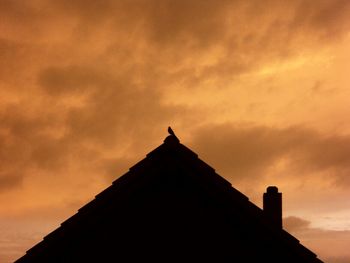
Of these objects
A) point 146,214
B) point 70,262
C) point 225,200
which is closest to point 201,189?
point 225,200

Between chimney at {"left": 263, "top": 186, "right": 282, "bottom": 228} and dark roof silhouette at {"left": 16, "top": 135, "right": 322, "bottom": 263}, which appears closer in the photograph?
dark roof silhouette at {"left": 16, "top": 135, "right": 322, "bottom": 263}

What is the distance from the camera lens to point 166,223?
11.8 meters

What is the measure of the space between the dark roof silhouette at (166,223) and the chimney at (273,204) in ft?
7.87

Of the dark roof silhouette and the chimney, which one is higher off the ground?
the chimney

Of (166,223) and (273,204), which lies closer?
(166,223)

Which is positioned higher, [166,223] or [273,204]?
[273,204]

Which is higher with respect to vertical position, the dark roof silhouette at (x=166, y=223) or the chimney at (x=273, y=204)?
the chimney at (x=273, y=204)

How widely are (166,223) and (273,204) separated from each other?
358 cm

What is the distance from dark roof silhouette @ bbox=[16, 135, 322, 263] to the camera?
11.5 metres

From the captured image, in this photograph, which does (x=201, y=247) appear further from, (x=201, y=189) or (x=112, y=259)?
(x=112, y=259)

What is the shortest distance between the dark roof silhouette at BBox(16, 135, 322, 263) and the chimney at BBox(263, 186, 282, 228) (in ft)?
7.87

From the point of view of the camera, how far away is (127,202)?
39.2 ft

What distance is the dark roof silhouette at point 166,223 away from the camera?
1151 centimetres

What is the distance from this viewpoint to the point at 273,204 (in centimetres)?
1395
